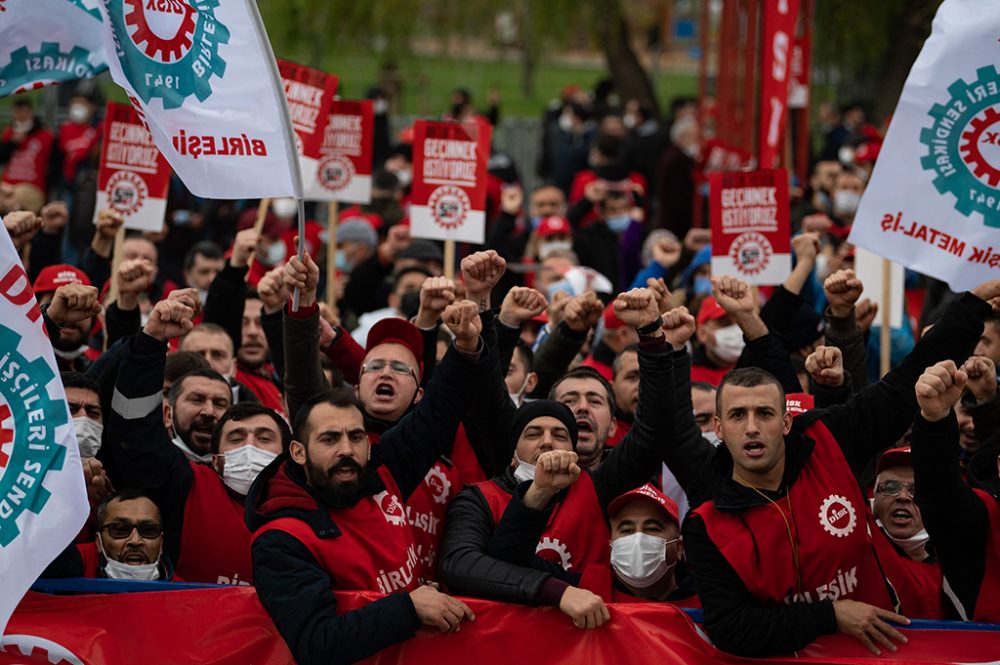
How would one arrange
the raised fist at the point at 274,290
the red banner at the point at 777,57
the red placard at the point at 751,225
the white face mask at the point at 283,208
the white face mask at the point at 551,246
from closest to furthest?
the raised fist at the point at 274,290, the red placard at the point at 751,225, the red banner at the point at 777,57, the white face mask at the point at 551,246, the white face mask at the point at 283,208

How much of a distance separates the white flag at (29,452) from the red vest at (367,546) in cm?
66

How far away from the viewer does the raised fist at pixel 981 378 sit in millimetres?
6320

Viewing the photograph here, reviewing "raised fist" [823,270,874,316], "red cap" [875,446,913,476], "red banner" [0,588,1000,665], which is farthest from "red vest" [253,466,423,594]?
"raised fist" [823,270,874,316]

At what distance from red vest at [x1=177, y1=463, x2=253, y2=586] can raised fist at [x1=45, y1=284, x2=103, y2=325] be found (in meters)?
0.87

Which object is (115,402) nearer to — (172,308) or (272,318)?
(172,308)

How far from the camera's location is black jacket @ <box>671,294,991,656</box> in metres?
5.29

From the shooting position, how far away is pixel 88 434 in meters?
6.58

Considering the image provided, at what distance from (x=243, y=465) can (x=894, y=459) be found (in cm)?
261

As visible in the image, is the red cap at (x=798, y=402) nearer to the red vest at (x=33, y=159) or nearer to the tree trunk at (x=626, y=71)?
the red vest at (x=33, y=159)

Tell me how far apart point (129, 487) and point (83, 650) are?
894 millimetres

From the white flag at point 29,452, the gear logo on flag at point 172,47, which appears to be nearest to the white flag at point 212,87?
the gear logo on flag at point 172,47

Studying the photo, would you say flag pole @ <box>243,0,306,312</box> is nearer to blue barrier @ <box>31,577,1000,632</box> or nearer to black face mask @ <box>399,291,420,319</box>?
blue barrier @ <box>31,577,1000,632</box>

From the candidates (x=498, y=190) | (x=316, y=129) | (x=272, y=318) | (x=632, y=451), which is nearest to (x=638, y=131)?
(x=498, y=190)

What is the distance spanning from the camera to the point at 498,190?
52.4 ft
